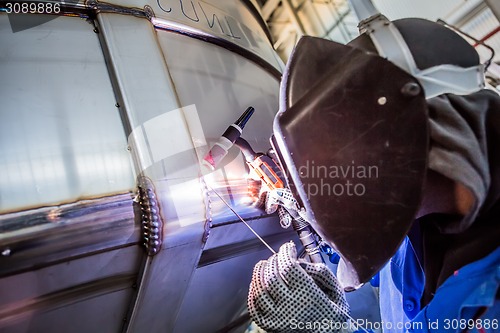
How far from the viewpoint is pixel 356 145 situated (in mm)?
563

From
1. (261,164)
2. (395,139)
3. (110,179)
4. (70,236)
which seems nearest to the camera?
(395,139)

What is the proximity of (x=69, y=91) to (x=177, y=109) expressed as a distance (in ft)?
1.03

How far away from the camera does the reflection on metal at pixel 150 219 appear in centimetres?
81

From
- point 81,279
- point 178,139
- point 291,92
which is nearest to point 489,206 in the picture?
point 291,92

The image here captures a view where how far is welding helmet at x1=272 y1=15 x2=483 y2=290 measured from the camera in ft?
1.80

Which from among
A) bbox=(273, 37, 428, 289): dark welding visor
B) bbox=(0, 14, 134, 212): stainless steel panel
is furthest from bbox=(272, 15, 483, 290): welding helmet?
bbox=(0, 14, 134, 212): stainless steel panel

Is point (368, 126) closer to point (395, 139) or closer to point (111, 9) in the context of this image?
point (395, 139)

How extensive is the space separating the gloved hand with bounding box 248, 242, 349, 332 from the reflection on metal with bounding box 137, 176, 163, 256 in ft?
1.04

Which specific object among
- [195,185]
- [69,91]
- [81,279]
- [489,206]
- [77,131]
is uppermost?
[69,91]

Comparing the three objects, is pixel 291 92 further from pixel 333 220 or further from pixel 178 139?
pixel 178 139

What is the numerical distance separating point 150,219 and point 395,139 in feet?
2.09

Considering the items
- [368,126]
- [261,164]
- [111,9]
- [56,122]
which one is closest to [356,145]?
[368,126]

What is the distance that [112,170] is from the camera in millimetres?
819

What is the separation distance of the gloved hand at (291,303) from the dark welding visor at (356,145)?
24 cm
